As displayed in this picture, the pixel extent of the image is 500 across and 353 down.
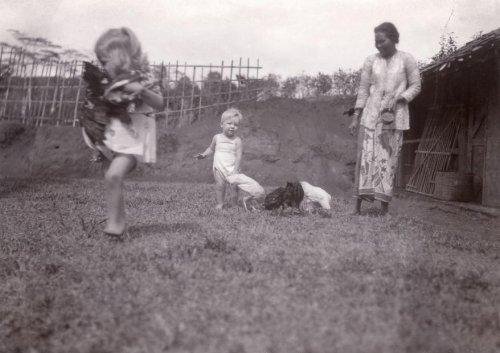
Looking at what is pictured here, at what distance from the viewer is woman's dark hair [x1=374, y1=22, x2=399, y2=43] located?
661 cm

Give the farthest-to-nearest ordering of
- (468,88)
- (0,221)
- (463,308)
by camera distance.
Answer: (468,88), (0,221), (463,308)

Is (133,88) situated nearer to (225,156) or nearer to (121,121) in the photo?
(121,121)

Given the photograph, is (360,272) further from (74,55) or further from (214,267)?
(74,55)

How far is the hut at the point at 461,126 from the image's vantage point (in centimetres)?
817

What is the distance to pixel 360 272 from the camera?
3.51 metres

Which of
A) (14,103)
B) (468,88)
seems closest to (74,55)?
(14,103)

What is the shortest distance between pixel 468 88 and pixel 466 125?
77cm

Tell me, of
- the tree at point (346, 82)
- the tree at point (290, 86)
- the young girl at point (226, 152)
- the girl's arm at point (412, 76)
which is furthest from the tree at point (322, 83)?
the young girl at point (226, 152)

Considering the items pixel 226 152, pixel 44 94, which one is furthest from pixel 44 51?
pixel 226 152

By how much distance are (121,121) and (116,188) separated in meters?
0.59

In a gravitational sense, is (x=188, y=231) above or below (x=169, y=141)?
below

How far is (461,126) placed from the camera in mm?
10391

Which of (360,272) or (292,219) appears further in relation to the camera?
(292,219)

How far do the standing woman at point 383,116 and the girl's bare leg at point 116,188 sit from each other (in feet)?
11.5
